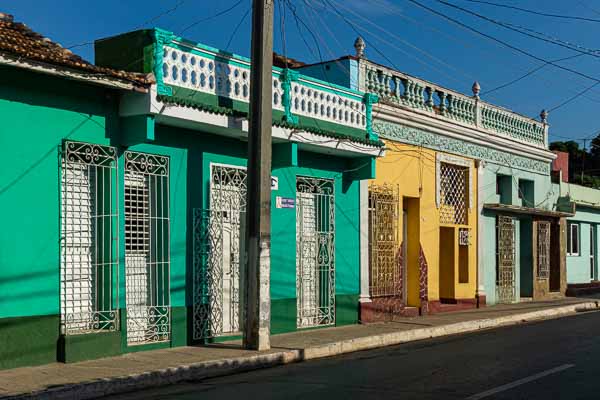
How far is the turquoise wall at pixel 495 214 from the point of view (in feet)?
63.3

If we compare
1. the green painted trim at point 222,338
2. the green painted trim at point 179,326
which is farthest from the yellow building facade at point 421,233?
the green painted trim at point 179,326

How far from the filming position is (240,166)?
1239 cm

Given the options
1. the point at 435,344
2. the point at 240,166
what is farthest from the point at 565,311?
the point at 240,166

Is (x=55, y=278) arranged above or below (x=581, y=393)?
above

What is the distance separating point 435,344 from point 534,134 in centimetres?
1152

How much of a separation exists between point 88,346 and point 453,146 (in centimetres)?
1074

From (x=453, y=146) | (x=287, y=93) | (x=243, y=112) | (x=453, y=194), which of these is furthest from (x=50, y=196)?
(x=453, y=194)

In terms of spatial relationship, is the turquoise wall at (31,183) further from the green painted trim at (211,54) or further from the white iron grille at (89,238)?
the green painted trim at (211,54)

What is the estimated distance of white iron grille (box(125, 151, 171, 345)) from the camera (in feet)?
35.0

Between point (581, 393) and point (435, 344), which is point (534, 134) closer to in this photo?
point (435, 344)

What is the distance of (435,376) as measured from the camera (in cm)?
881

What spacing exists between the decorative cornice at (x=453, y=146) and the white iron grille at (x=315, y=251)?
6.60ft

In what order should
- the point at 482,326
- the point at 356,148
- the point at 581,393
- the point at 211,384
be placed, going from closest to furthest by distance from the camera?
the point at 581,393, the point at 211,384, the point at 356,148, the point at 482,326

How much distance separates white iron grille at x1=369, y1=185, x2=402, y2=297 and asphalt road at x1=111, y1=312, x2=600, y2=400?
3.07 m
